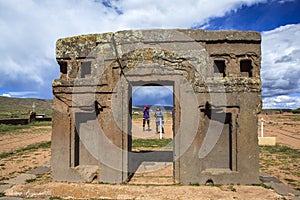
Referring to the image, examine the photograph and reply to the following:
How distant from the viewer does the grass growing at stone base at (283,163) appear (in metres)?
7.34

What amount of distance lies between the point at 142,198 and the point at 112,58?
3638 mm

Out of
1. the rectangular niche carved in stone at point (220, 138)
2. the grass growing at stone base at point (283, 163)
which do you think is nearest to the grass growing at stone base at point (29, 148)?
the rectangular niche carved in stone at point (220, 138)

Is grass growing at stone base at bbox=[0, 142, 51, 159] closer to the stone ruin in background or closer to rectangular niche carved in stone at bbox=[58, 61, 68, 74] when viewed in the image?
the stone ruin in background

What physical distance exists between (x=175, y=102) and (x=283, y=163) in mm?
5433

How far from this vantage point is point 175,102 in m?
6.62

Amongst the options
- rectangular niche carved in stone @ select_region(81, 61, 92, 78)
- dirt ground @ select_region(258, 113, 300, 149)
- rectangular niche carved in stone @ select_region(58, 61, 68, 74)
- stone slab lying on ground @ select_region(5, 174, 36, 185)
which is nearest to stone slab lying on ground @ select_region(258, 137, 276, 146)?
dirt ground @ select_region(258, 113, 300, 149)

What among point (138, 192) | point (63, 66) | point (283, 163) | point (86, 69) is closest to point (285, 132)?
point (283, 163)

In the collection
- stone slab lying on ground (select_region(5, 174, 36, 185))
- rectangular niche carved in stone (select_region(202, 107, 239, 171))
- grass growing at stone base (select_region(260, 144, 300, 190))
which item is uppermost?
rectangular niche carved in stone (select_region(202, 107, 239, 171))

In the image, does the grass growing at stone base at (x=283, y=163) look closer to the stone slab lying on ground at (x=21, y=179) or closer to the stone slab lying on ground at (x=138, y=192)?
the stone slab lying on ground at (x=138, y=192)

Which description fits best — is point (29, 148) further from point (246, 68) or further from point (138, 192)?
point (246, 68)

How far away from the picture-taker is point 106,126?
22.1ft

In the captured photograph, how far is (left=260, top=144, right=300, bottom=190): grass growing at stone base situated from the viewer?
7340 mm

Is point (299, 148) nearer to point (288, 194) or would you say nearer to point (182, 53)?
point (288, 194)

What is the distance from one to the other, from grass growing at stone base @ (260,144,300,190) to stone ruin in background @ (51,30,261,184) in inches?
66.0
